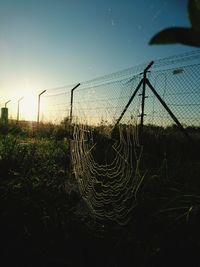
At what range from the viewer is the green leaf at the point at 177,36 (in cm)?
43

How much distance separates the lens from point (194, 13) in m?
0.42

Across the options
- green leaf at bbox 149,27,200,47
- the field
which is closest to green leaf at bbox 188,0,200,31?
green leaf at bbox 149,27,200,47

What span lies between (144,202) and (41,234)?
1067 mm

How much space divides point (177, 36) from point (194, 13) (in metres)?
0.03

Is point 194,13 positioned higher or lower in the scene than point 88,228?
higher

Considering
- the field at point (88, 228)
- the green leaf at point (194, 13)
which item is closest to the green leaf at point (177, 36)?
the green leaf at point (194, 13)

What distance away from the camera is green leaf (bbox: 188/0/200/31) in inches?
16.3

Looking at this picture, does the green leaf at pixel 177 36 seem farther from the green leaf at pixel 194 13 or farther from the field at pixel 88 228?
the field at pixel 88 228

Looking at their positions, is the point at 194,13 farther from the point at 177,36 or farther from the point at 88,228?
the point at 88,228

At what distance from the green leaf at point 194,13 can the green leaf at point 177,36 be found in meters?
0.01

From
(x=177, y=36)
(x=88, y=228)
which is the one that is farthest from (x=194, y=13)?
(x=88, y=228)

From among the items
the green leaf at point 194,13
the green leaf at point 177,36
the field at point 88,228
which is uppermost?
the green leaf at point 194,13

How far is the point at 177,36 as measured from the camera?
1.43 ft

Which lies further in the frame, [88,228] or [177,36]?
[88,228]
